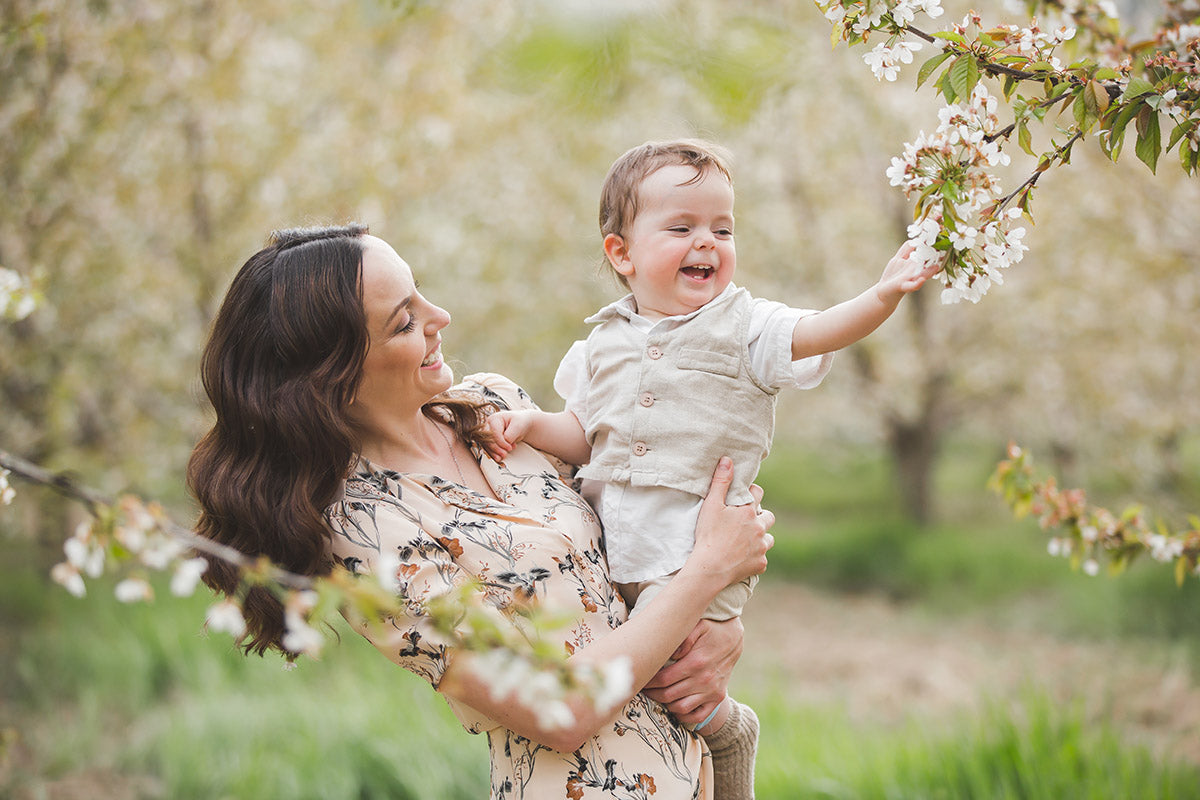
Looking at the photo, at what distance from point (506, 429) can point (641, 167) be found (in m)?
0.63

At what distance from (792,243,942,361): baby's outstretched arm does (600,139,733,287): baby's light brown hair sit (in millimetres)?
409

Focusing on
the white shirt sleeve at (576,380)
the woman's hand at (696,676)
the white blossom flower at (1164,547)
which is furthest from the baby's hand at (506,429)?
the white blossom flower at (1164,547)

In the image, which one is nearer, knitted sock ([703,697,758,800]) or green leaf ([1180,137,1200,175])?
green leaf ([1180,137,1200,175])

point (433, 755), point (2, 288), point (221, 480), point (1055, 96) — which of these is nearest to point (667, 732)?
point (221, 480)

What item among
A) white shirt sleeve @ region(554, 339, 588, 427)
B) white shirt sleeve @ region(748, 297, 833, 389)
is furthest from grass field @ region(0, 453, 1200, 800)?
white shirt sleeve @ region(748, 297, 833, 389)

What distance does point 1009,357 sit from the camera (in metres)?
8.36

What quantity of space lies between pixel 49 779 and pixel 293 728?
1.14 metres

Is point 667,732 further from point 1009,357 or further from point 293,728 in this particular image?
point 1009,357

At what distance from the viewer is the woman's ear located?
2109 mm

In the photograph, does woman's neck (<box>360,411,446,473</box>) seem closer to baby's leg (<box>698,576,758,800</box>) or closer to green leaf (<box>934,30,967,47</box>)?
baby's leg (<box>698,576,758,800</box>)

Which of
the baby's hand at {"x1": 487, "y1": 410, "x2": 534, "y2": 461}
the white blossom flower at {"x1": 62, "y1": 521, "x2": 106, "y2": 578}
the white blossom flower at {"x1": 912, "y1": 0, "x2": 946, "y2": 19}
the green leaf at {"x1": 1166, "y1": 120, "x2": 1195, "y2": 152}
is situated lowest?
the white blossom flower at {"x1": 62, "y1": 521, "x2": 106, "y2": 578}

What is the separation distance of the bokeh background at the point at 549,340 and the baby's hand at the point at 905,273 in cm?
83

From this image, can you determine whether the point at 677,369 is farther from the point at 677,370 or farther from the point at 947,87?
the point at 947,87

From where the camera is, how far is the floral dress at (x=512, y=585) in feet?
5.90
